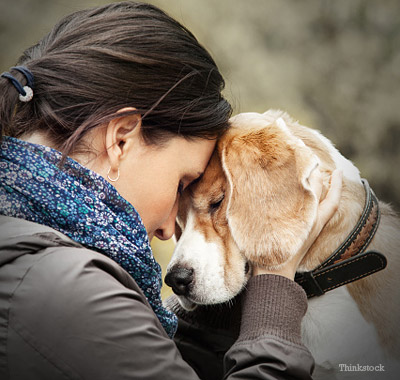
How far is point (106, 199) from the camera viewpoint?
1.36 metres

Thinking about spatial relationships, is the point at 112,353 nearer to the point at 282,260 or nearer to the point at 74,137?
the point at 74,137

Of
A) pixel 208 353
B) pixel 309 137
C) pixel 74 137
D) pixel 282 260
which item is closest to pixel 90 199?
pixel 74 137

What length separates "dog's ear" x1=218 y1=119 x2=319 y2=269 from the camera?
5.22 feet

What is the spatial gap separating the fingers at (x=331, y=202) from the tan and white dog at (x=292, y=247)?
0.16 feet

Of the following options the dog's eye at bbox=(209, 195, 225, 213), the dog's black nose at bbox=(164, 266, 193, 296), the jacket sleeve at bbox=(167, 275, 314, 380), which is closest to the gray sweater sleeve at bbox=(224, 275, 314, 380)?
the jacket sleeve at bbox=(167, 275, 314, 380)

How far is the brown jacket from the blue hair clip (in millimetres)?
351

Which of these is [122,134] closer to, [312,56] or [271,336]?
[271,336]

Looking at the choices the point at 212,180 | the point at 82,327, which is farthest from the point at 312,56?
the point at 82,327

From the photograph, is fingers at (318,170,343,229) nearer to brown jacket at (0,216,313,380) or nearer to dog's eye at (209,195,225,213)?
dog's eye at (209,195,225,213)

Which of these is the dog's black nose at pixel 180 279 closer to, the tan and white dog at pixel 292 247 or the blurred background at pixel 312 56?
the tan and white dog at pixel 292 247

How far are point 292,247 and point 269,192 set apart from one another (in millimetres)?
217

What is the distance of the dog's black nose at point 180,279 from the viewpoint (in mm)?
1680

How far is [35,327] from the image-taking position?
3.24ft

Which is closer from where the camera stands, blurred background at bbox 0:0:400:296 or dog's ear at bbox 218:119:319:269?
dog's ear at bbox 218:119:319:269
